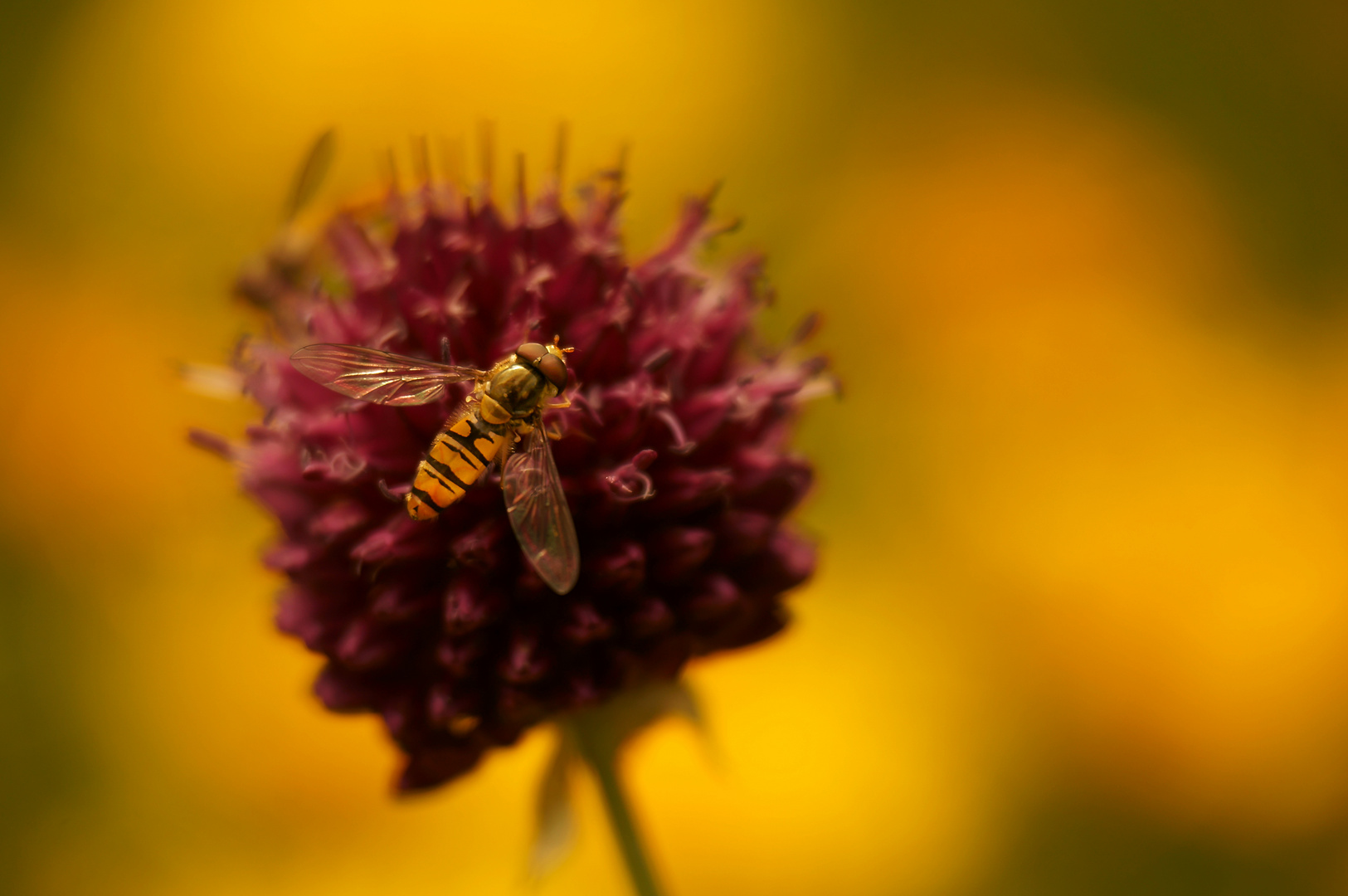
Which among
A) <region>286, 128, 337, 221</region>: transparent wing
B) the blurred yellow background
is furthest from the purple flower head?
the blurred yellow background

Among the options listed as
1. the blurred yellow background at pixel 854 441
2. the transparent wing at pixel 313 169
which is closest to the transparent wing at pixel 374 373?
the transparent wing at pixel 313 169

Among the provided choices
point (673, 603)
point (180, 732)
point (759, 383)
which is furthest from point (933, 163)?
point (180, 732)

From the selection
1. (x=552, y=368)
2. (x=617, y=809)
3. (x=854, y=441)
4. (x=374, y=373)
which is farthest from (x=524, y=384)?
(x=854, y=441)

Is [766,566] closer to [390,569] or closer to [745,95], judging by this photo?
[390,569]

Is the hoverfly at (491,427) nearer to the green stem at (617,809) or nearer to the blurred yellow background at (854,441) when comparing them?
the green stem at (617,809)

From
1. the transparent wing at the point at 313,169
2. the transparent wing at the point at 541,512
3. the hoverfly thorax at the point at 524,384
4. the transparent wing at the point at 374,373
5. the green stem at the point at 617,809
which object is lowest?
the green stem at the point at 617,809

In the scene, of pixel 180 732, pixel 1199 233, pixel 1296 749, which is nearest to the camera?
pixel 1296 749

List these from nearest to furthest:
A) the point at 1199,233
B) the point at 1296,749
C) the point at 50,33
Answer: the point at 1296,749 < the point at 1199,233 < the point at 50,33
